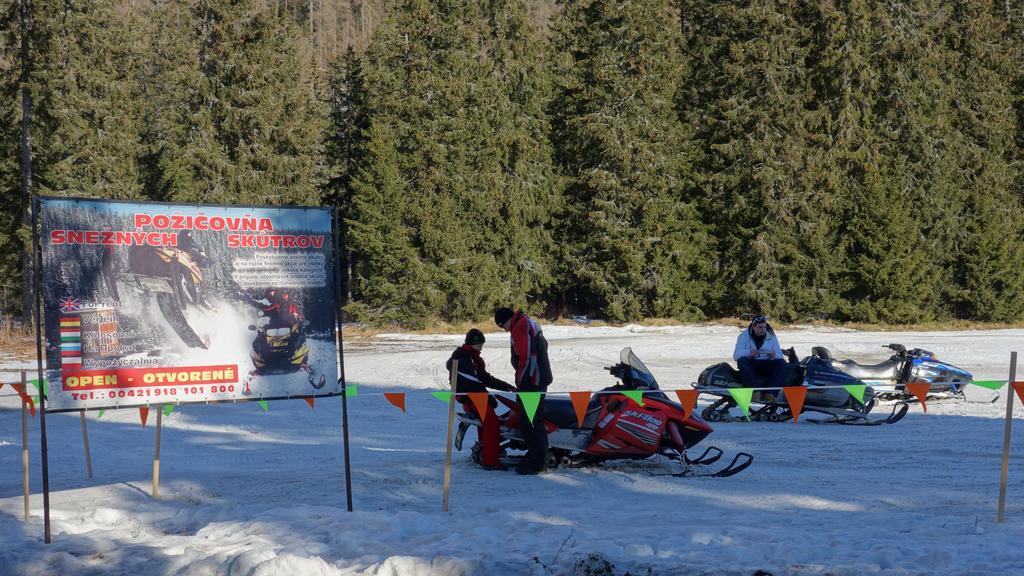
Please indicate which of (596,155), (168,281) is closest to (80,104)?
(596,155)

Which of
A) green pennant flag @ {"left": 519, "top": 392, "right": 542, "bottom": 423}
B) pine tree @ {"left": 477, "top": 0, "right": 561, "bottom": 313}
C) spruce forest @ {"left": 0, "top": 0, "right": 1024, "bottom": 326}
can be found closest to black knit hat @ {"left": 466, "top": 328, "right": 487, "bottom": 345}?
green pennant flag @ {"left": 519, "top": 392, "right": 542, "bottom": 423}

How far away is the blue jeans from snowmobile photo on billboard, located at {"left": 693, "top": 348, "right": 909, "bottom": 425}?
0.07 meters

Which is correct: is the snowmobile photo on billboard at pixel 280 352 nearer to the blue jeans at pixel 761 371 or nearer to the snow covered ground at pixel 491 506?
the snow covered ground at pixel 491 506

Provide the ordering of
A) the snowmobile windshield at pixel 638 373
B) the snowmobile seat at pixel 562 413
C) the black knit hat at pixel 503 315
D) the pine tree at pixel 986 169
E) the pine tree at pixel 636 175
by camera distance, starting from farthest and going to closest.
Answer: the pine tree at pixel 986 169, the pine tree at pixel 636 175, the snowmobile windshield at pixel 638 373, the snowmobile seat at pixel 562 413, the black knit hat at pixel 503 315

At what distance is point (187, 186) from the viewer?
35375mm

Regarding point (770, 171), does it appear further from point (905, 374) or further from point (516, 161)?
point (905, 374)

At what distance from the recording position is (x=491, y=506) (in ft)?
24.7

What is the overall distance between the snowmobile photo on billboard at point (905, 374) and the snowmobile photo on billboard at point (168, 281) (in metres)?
9.62

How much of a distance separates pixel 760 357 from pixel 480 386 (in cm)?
534

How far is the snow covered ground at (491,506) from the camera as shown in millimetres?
5824

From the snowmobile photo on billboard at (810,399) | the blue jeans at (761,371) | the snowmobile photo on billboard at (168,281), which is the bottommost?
the snowmobile photo on billboard at (810,399)

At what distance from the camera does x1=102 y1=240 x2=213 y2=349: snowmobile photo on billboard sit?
22.6ft

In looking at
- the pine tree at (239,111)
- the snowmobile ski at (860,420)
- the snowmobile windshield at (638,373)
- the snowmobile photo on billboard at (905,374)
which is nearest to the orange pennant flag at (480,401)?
the snowmobile windshield at (638,373)

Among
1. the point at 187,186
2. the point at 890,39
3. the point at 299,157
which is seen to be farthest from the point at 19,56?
the point at 890,39
